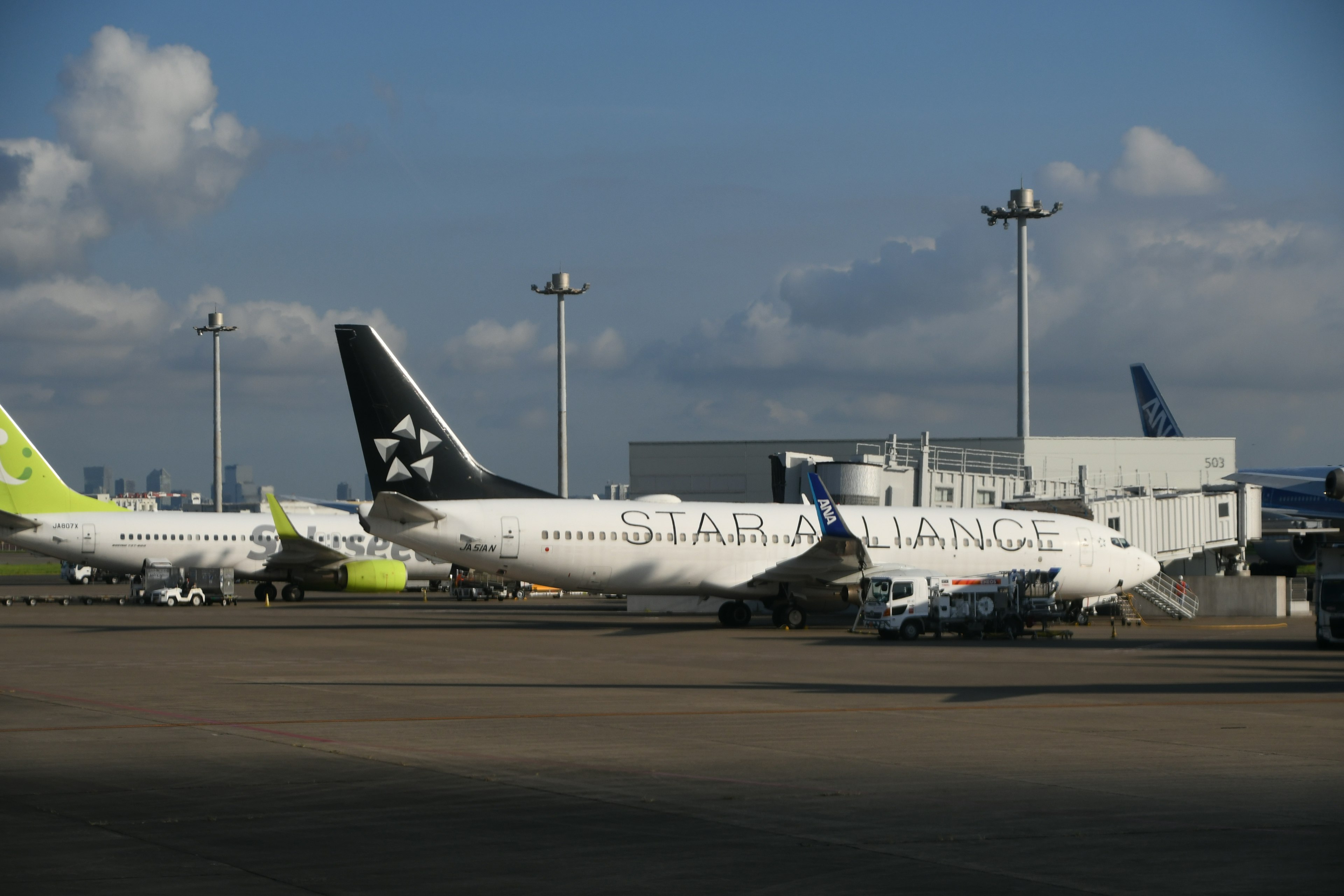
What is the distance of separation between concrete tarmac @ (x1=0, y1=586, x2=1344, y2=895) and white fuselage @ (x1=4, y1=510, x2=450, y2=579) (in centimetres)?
2961

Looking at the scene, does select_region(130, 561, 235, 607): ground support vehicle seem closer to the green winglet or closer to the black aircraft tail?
the green winglet

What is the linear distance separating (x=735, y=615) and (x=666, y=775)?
2916 centimetres

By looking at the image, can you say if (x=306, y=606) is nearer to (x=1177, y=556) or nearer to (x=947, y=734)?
(x=1177, y=556)

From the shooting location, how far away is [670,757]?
15.0 meters

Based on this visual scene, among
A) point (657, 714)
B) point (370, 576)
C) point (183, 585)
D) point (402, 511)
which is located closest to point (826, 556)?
point (402, 511)

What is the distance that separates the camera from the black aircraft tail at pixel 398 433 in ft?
120

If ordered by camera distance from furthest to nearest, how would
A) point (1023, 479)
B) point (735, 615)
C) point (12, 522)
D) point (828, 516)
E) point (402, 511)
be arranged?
1. point (1023, 479)
2. point (12, 522)
3. point (735, 615)
4. point (828, 516)
5. point (402, 511)

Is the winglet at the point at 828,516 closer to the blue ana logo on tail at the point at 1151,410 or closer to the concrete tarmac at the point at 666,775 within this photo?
the concrete tarmac at the point at 666,775

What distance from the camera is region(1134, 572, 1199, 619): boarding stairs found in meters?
49.1

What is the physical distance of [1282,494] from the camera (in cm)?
6925

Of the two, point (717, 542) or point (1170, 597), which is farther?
point (1170, 597)

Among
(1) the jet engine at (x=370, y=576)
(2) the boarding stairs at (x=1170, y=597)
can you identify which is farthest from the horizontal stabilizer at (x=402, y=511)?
(2) the boarding stairs at (x=1170, y=597)

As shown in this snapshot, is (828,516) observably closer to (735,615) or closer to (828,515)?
(828,515)

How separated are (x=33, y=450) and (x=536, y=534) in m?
28.1
